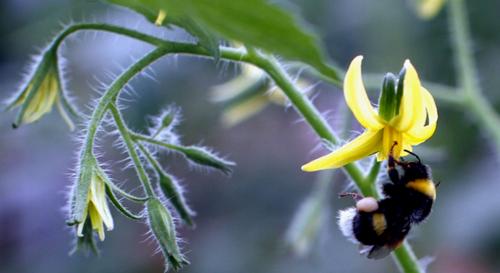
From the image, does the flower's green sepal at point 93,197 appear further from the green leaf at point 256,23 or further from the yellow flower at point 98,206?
the green leaf at point 256,23

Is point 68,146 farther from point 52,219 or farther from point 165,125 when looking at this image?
point 165,125

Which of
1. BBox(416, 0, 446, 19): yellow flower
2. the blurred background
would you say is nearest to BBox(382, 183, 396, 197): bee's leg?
BBox(416, 0, 446, 19): yellow flower

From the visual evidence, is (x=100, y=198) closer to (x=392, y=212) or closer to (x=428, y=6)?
(x=392, y=212)

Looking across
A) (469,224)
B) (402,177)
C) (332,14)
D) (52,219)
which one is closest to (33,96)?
(402,177)

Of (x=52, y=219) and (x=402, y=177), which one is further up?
(x=52, y=219)

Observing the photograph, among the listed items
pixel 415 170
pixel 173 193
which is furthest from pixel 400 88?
pixel 173 193

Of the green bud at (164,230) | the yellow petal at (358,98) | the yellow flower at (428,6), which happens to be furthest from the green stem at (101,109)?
the yellow flower at (428,6)
